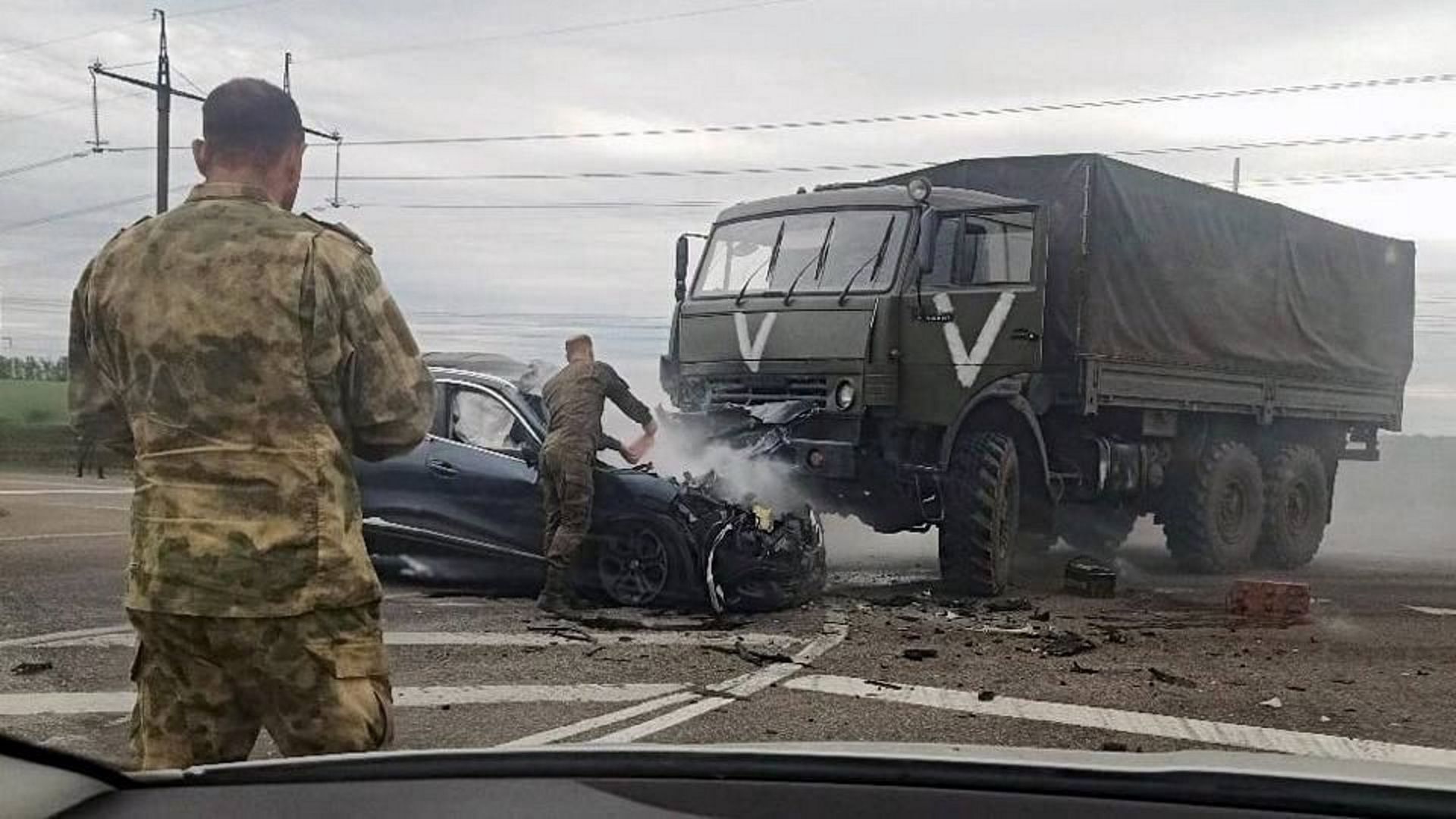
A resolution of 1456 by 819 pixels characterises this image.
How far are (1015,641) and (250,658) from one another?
649cm

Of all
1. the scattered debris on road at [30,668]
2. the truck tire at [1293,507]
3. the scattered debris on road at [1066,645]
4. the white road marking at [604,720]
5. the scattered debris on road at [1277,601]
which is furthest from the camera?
the truck tire at [1293,507]

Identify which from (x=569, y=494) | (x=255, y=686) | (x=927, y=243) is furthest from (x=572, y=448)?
(x=255, y=686)

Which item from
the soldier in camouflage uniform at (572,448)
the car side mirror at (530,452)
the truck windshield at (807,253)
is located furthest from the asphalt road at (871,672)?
the truck windshield at (807,253)

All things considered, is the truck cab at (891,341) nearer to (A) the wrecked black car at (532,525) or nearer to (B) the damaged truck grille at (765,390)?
(B) the damaged truck grille at (765,390)

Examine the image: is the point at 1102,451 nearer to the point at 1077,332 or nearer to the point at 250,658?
the point at 1077,332

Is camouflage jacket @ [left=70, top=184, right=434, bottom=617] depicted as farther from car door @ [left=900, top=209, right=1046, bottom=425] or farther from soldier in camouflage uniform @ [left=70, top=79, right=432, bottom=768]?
car door @ [left=900, top=209, right=1046, bottom=425]

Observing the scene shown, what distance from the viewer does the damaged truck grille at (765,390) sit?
10.1m

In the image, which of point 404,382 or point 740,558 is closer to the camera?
point 404,382

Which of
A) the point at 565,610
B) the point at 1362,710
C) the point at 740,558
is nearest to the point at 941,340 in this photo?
the point at 740,558

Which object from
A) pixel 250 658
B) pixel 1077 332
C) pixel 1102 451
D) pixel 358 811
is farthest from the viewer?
pixel 1102 451

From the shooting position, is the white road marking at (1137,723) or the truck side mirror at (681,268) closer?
the white road marking at (1137,723)

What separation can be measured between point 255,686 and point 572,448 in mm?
6345

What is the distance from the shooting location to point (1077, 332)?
35.6 feet

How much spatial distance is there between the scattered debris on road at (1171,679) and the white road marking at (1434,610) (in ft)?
13.7
